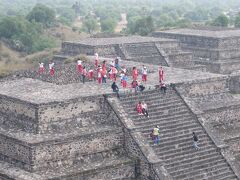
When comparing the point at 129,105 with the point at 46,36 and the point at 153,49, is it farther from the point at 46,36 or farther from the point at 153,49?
the point at 46,36

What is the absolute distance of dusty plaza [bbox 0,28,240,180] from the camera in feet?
47.9

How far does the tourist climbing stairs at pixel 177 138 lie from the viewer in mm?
15477

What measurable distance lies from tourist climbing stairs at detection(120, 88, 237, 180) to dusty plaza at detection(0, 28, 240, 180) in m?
0.03

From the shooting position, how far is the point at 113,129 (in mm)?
15500

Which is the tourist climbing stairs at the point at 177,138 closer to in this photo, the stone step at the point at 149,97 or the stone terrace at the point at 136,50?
the stone step at the point at 149,97

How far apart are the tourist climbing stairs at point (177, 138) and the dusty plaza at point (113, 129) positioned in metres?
0.03

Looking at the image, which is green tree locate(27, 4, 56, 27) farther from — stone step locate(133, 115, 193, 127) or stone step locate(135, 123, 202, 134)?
stone step locate(135, 123, 202, 134)

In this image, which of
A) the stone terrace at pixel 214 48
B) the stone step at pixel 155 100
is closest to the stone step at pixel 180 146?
the stone step at pixel 155 100

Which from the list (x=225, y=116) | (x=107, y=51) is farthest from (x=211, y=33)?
(x=225, y=116)

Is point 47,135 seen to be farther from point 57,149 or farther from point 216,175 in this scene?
point 216,175

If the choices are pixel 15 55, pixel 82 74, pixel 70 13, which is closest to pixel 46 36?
pixel 15 55

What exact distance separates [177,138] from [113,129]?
1.98 meters

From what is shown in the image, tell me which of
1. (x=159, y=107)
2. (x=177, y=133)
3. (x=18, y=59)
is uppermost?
(x=159, y=107)

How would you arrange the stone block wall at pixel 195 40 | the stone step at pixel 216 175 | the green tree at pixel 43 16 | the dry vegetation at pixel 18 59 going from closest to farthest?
1. the stone step at pixel 216 175
2. the dry vegetation at pixel 18 59
3. the stone block wall at pixel 195 40
4. the green tree at pixel 43 16
